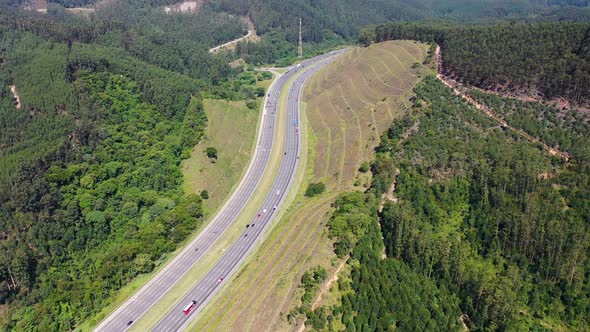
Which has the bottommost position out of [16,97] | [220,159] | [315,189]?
[315,189]

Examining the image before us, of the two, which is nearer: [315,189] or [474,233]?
[474,233]

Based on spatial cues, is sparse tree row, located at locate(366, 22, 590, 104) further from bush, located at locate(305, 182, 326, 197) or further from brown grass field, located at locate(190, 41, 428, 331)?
bush, located at locate(305, 182, 326, 197)

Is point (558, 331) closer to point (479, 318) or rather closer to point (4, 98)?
point (479, 318)

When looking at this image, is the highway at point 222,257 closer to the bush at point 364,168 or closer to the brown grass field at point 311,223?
the brown grass field at point 311,223

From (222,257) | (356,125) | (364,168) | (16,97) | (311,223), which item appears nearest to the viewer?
(311,223)

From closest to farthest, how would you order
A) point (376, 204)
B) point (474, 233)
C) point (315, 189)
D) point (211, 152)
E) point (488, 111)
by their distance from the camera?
point (474, 233) < point (376, 204) < point (315, 189) < point (488, 111) < point (211, 152)

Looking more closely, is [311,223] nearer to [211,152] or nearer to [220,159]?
[220,159]

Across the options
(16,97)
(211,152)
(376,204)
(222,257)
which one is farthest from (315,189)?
(16,97)

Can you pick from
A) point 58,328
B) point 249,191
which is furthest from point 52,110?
point 58,328
